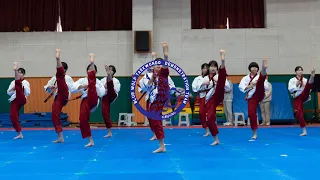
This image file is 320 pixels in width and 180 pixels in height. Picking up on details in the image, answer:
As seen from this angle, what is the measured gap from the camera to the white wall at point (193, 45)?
13273 millimetres

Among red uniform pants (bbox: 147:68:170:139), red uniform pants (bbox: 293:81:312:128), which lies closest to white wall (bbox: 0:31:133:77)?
red uniform pants (bbox: 293:81:312:128)

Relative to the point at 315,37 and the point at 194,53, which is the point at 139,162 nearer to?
the point at 194,53

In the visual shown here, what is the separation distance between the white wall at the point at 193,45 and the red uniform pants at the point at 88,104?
7.43 meters

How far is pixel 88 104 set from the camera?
5828mm

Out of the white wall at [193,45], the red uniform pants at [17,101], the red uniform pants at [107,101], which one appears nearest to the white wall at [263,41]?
the white wall at [193,45]

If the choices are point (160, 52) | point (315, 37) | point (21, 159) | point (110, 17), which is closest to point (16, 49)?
point (110, 17)

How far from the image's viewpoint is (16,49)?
13.4 metres

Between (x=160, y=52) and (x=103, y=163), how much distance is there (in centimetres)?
941

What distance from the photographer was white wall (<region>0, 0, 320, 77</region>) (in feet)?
43.5

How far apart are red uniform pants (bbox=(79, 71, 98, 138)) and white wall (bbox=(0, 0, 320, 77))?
7.43 metres

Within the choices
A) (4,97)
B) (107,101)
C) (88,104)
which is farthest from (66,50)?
(88,104)

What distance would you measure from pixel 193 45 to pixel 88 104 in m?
8.19

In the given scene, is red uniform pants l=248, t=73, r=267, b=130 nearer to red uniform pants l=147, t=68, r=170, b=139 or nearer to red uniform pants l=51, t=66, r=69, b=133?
red uniform pants l=147, t=68, r=170, b=139

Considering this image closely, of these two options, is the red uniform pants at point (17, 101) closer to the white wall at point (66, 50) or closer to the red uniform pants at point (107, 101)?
the red uniform pants at point (107, 101)
